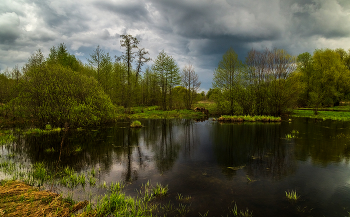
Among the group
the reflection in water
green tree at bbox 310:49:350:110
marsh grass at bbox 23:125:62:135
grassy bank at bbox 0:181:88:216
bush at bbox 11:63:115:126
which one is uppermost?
green tree at bbox 310:49:350:110

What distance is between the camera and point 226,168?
940 centimetres

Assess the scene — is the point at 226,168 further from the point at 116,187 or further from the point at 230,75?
the point at 230,75

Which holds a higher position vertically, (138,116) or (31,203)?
(138,116)

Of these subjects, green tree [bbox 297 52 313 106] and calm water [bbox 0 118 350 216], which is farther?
green tree [bbox 297 52 313 106]

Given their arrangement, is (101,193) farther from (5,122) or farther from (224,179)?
(5,122)

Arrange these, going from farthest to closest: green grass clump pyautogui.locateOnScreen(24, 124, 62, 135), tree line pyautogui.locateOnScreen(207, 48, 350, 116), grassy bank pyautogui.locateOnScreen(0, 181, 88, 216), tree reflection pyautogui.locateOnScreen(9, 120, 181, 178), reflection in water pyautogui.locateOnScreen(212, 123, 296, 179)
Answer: tree line pyautogui.locateOnScreen(207, 48, 350, 116) → green grass clump pyautogui.locateOnScreen(24, 124, 62, 135) → tree reflection pyautogui.locateOnScreen(9, 120, 181, 178) → reflection in water pyautogui.locateOnScreen(212, 123, 296, 179) → grassy bank pyautogui.locateOnScreen(0, 181, 88, 216)

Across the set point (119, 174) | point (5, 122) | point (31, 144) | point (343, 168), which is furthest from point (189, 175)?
point (5, 122)

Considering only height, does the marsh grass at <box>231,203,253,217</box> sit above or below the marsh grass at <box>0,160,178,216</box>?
below

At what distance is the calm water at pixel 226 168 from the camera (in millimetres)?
6090

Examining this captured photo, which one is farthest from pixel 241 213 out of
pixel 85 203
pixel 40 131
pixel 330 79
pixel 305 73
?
pixel 305 73

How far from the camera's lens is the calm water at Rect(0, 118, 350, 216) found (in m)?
6.09

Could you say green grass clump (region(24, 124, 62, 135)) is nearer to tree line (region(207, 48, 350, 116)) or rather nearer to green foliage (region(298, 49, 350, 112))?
tree line (region(207, 48, 350, 116))

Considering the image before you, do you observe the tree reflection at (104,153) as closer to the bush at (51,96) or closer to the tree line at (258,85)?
the bush at (51,96)

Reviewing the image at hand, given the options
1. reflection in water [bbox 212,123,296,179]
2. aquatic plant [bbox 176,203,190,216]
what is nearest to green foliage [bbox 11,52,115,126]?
reflection in water [bbox 212,123,296,179]
